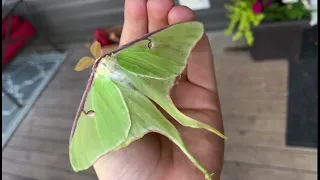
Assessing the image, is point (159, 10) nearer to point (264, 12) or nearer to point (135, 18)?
point (135, 18)

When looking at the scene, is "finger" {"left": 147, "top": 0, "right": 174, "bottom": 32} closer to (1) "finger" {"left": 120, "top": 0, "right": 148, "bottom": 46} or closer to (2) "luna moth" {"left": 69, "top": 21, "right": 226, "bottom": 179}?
(1) "finger" {"left": 120, "top": 0, "right": 148, "bottom": 46}

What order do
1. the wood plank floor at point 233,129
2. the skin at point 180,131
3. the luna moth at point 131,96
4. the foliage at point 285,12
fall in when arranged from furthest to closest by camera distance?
1. the foliage at point 285,12
2. the wood plank floor at point 233,129
3. the skin at point 180,131
4. the luna moth at point 131,96

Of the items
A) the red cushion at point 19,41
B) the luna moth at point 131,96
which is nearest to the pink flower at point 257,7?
the luna moth at point 131,96

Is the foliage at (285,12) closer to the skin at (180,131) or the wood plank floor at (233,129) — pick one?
the wood plank floor at (233,129)

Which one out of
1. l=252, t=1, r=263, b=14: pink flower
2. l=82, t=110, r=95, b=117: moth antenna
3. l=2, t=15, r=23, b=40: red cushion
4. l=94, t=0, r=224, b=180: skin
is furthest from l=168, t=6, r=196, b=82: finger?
l=2, t=15, r=23, b=40: red cushion

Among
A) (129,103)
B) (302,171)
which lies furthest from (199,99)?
(302,171)

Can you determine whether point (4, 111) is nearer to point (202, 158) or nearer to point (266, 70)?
point (266, 70)
